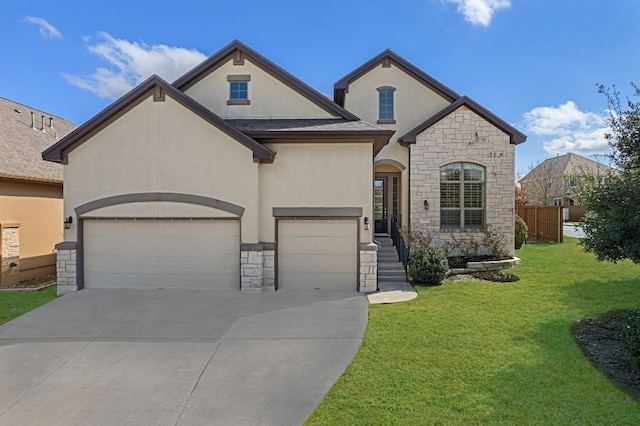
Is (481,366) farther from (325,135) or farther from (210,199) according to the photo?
(210,199)

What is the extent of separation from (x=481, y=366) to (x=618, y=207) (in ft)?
12.0

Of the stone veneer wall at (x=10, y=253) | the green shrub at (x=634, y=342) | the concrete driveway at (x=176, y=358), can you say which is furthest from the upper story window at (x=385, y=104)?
the stone veneer wall at (x=10, y=253)

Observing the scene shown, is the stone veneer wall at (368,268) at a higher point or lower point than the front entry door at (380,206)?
lower

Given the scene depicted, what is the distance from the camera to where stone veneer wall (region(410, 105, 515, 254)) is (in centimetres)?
1333

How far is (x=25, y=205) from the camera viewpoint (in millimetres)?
12570

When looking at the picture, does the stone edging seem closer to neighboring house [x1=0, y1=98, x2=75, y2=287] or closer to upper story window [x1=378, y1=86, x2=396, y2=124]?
upper story window [x1=378, y1=86, x2=396, y2=124]

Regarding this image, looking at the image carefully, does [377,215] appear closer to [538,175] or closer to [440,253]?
[440,253]

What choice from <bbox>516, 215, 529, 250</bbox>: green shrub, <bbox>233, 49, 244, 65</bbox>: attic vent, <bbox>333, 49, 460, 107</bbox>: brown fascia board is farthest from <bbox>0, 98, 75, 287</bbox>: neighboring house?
<bbox>516, 215, 529, 250</bbox>: green shrub

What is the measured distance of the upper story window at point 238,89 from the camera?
1171 cm

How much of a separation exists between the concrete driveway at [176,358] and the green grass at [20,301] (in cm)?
45

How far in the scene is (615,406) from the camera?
4199 millimetres

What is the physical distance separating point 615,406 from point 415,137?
10624mm

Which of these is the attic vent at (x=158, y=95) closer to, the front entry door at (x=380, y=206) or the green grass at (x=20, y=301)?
the green grass at (x=20, y=301)

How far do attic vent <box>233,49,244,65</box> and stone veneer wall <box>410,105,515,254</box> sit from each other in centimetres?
714
